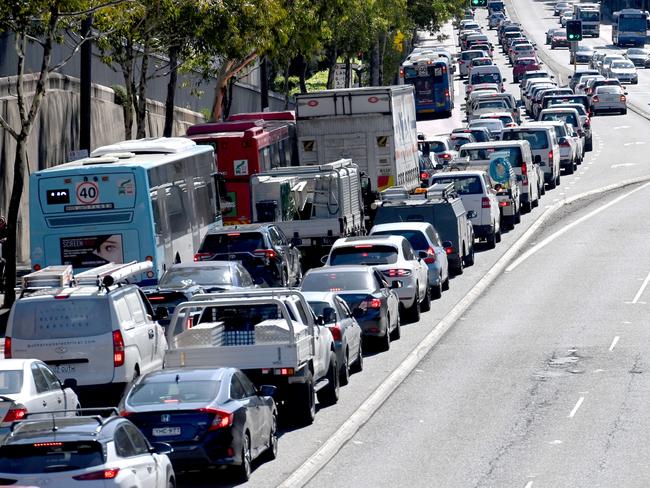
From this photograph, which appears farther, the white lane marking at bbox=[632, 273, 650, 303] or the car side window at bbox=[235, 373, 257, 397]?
the white lane marking at bbox=[632, 273, 650, 303]

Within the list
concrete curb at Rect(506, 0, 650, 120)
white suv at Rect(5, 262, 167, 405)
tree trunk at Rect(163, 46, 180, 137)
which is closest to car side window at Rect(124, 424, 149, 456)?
white suv at Rect(5, 262, 167, 405)

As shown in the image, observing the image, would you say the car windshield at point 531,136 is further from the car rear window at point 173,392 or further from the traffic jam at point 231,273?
the car rear window at point 173,392

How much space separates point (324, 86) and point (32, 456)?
77593 mm

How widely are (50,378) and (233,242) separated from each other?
13022 mm

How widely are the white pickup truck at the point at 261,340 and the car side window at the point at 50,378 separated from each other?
1.43 m

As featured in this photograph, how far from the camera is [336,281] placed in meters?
27.6

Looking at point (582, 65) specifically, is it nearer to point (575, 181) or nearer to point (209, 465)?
point (575, 181)

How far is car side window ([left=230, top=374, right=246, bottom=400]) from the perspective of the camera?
1814 centimetres

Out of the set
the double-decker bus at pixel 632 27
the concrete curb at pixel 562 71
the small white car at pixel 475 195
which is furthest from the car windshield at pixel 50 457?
the double-decker bus at pixel 632 27

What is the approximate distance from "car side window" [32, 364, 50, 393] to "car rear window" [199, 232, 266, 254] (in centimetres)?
1282

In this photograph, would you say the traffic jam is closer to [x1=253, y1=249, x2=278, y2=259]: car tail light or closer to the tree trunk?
[x1=253, y1=249, x2=278, y2=259]: car tail light

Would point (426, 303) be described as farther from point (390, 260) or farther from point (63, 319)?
point (63, 319)

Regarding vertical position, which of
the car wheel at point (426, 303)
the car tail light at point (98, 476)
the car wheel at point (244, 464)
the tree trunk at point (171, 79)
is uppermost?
the tree trunk at point (171, 79)

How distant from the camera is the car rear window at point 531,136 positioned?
172 ft
